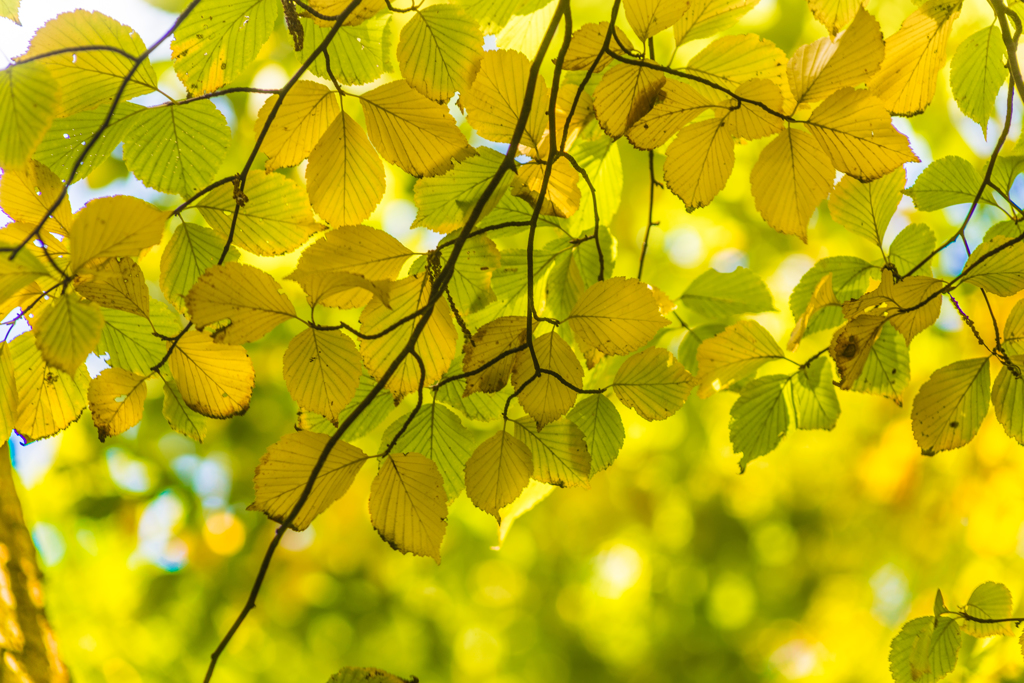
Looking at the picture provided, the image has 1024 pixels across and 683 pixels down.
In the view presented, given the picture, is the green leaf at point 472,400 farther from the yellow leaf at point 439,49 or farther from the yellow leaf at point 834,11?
the yellow leaf at point 834,11

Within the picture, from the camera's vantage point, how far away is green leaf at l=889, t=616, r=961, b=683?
14.6 inches

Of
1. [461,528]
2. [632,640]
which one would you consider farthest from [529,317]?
[632,640]

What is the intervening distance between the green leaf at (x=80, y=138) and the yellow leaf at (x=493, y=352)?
0.72ft

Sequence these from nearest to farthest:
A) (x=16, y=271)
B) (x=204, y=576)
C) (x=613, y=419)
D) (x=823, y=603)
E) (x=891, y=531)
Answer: (x=16, y=271) → (x=613, y=419) → (x=204, y=576) → (x=891, y=531) → (x=823, y=603)

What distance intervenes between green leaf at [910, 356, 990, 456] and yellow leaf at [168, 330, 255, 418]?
38cm

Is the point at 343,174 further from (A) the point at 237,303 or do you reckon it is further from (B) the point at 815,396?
(B) the point at 815,396

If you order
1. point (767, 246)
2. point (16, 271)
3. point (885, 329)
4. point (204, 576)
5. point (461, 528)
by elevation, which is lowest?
point (16, 271)

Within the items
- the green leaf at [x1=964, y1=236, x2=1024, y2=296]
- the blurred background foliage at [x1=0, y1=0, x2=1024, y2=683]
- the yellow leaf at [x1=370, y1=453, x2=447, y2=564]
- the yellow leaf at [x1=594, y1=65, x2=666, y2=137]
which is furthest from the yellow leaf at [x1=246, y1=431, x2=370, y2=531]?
the blurred background foliage at [x1=0, y1=0, x2=1024, y2=683]

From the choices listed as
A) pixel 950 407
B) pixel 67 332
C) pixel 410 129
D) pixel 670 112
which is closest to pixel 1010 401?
pixel 950 407

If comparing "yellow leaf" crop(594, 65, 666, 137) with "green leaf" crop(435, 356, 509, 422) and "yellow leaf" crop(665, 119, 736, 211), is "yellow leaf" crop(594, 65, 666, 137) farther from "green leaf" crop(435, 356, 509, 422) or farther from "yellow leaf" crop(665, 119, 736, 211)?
"green leaf" crop(435, 356, 509, 422)

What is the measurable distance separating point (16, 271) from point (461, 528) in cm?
171

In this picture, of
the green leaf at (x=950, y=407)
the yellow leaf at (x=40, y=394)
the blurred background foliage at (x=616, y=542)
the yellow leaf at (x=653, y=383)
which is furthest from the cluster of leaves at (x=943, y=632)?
the blurred background foliage at (x=616, y=542)

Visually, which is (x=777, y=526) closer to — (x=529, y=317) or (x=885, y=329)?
(x=885, y=329)

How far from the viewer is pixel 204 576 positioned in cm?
174
